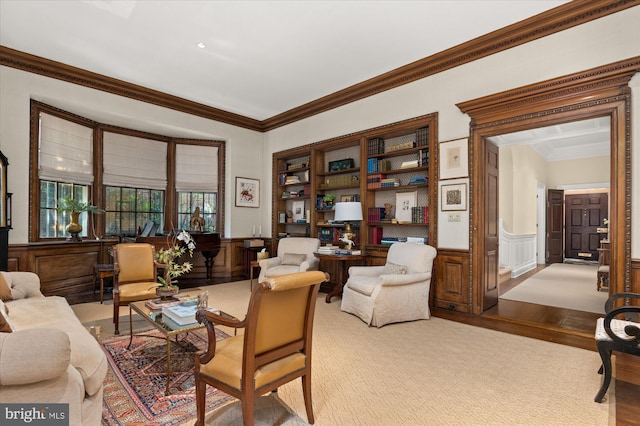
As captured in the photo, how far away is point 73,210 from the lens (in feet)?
16.9

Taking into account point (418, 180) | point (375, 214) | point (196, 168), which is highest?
point (196, 168)

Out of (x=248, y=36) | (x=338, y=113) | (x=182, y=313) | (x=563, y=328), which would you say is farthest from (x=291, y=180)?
(x=563, y=328)

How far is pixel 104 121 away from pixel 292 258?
413 cm

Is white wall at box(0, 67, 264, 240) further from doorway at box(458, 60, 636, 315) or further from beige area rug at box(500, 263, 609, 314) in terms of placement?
beige area rug at box(500, 263, 609, 314)

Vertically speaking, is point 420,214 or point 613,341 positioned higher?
point 420,214

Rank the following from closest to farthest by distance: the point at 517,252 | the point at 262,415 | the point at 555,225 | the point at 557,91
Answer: the point at 262,415, the point at 557,91, the point at 517,252, the point at 555,225

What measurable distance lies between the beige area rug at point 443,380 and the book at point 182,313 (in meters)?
0.67

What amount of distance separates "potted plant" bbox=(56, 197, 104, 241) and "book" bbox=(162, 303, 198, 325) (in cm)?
366

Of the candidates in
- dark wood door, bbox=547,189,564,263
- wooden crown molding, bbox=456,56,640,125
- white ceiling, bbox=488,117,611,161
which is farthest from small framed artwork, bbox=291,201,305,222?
dark wood door, bbox=547,189,564,263

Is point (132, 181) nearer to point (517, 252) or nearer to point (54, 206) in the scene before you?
point (54, 206)

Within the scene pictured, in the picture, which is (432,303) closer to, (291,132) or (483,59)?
(483,59)

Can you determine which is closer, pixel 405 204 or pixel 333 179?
pixel 405 204

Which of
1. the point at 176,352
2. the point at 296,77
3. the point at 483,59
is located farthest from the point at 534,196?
the point at 176,352

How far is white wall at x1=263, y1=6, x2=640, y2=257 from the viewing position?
10.5ft
